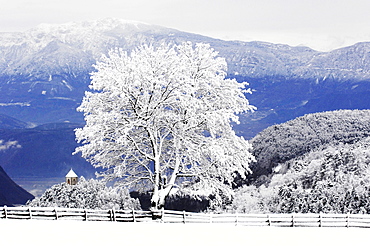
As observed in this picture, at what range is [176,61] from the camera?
3416 cm

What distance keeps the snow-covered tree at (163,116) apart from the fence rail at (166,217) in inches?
60.2

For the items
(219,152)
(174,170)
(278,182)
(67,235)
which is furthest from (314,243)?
(278,182)

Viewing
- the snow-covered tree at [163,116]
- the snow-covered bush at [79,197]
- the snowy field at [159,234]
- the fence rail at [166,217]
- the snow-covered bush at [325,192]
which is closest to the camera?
the snowy field at [159,234]

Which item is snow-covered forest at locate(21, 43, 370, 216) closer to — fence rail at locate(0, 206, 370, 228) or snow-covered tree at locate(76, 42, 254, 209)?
snow-covered tree at locate(76, 42, 254, 209)

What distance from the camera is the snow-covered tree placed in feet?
109

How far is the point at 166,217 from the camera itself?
111 feet

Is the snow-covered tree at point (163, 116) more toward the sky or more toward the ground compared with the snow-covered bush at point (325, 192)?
more toward the sky

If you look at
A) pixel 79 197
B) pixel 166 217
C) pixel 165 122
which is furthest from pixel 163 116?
pixel 79 197

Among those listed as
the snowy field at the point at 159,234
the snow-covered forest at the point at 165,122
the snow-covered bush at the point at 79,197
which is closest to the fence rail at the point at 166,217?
the snowy field at the point at 159,234

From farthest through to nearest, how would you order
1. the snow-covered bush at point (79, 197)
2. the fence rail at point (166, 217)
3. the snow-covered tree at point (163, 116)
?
1. the snow-covered bush at point (79, 197)
2. the fence rail at point (166, 217)
3. the snow-covered tree at point (163, 116)

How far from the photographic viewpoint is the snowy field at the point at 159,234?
92.1 feet

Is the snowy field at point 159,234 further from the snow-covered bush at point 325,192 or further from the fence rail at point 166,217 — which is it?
the snow-covered bush at point 325,192

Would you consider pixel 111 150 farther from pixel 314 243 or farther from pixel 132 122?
pixel 314 243

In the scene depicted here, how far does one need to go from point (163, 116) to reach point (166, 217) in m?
6.14
